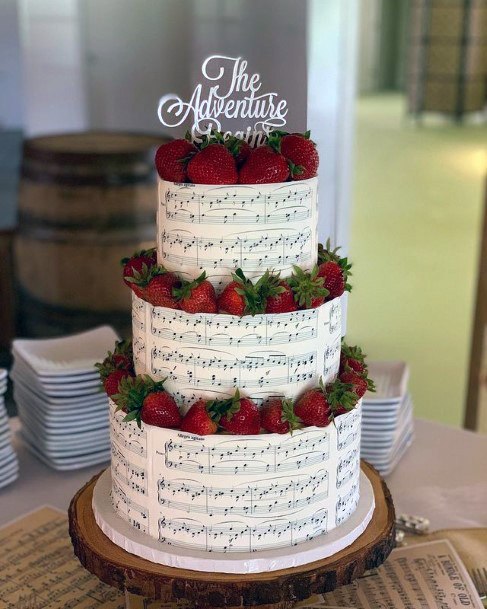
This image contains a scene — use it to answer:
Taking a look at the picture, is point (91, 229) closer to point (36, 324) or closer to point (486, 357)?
point (36, 324)

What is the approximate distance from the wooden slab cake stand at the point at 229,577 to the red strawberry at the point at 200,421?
0.25m

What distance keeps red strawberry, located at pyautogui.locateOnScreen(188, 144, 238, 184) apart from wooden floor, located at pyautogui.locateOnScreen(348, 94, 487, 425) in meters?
3.10

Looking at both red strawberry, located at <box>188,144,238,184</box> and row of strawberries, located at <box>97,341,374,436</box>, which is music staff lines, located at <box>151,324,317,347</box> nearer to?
row of strawberries, located at <box>97,341,374,436</box>

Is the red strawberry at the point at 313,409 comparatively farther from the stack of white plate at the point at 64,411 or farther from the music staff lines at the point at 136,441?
the stack of white plate at the point at 64,411

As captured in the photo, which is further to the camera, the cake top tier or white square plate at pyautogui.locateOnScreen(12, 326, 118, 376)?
white square plate at pyautogui.locateOnScreen(12, 326, 118, 376)

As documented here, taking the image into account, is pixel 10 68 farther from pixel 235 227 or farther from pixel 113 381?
pixel 235 227

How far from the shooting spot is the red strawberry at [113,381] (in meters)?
1.66

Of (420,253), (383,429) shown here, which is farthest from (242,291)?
(420,253)

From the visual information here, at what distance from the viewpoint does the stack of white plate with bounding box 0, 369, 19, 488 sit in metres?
2.17

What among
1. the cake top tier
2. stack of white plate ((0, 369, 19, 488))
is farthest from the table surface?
the cake top tier

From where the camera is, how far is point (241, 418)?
1502 millimetres

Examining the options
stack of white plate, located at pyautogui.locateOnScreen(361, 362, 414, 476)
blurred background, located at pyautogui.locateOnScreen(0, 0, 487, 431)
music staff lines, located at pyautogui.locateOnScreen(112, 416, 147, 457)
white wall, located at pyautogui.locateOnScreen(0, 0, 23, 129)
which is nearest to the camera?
music staff lines, located at pyautogui.locateOnScreen(112, 416, 147, 457)

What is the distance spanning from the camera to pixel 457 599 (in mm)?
1716

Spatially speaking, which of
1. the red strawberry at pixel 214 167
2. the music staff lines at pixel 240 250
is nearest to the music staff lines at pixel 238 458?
the music staff lines at pixel 240 250
